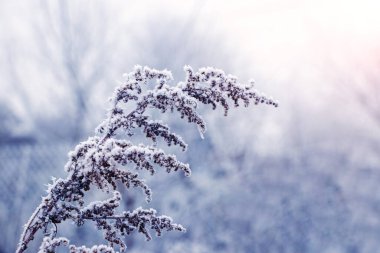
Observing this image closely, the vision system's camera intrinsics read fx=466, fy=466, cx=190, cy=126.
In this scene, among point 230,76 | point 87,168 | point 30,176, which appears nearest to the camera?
point 87,168

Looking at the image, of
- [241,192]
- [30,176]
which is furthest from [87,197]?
[241,192]

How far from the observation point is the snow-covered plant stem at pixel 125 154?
9.50ft

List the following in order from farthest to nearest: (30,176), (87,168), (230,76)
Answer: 1. (30,176)
2. (230,76)
3. (87,168)

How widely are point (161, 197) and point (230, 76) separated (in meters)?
9.48

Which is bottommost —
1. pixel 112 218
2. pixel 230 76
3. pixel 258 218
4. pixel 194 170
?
pixel 112 218

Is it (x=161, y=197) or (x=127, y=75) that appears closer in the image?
(x=127, y=75)

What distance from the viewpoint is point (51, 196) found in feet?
9.62

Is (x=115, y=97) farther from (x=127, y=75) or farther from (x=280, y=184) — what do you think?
(x=280, y=184)

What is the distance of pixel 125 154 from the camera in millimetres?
2854

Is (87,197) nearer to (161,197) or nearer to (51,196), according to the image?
(161,197)

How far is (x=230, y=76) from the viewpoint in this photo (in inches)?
120

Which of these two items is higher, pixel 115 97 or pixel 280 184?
pixel 280 184

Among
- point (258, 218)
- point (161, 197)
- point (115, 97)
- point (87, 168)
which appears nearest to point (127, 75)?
point (115, 97)

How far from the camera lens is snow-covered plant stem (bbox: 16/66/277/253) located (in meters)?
2.89
